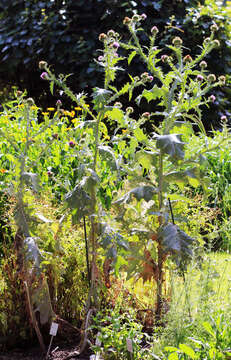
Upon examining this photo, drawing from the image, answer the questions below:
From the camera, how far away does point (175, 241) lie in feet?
8.35

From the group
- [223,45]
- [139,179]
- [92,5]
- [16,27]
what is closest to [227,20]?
[223,45]

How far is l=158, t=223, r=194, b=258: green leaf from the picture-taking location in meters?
2.54

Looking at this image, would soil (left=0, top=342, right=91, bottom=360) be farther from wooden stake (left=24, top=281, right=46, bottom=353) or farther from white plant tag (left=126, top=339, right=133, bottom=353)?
white plant tag (left=126, top=339, right=133, bottom=353)

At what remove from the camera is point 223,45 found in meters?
7.71

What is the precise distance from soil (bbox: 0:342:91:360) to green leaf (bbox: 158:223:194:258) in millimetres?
714

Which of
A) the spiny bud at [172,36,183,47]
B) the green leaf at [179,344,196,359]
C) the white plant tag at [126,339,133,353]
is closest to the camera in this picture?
the green leaf at [179,344,196,359]

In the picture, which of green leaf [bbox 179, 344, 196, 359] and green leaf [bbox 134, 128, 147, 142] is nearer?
green leaf [bbox 179, 344, 196, 359]

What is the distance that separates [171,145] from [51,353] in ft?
4.11

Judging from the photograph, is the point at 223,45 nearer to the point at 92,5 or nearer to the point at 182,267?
the point at 92,5

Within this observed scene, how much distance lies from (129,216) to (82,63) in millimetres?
5059

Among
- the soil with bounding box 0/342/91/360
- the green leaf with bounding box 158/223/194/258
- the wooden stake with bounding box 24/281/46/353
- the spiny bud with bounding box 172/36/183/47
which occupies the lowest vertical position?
the soil with bounding box 0/342/91/360

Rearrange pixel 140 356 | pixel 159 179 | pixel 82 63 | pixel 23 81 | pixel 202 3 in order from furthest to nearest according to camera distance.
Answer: pixel 23 81 < pixel 202 3 < pixel 82 63 < pixel 159 179 < pixel 140 356

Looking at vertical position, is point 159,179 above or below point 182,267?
above

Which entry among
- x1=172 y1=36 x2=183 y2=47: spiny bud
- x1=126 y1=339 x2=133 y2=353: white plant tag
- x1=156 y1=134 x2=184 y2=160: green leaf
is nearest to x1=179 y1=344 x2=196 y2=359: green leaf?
x1=126 y1=339 x2=133 y2=353: white plant tag
